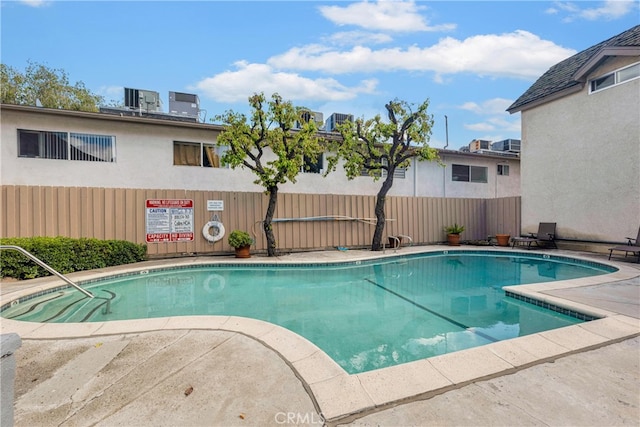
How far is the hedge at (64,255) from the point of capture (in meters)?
5.56

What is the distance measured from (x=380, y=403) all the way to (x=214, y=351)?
4.91 ft

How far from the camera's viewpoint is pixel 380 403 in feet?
6.29

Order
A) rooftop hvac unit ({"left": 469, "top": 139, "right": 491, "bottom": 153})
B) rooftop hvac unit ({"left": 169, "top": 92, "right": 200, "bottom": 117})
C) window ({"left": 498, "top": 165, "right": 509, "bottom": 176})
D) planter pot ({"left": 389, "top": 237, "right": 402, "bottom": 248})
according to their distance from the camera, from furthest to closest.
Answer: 1. rooftop hvac unit ({"left": 469, "top": 139, "right": 491, "bottom": 153})
2. window ({"left": 498, "top": 165, "right": 509, "bottom": 176})
3. rooftop hvac unit ({"left": 169, "top": 92, "right": 200, "bottom": 117})
4. planter pot ({"left": 389, "top": 237, "right": 402, "bottom": 248})

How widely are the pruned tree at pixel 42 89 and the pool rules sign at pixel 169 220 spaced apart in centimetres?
1226

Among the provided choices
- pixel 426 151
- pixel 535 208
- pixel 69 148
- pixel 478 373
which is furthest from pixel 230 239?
pixel 535 208

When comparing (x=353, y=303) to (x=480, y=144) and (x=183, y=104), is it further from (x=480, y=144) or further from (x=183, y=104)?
(x=480, y=144)

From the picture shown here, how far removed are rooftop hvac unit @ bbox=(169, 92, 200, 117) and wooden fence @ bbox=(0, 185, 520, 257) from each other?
428cm

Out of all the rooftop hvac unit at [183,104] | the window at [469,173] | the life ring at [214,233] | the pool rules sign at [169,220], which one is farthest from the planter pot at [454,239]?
the rooftop hvac unit at [183,104]

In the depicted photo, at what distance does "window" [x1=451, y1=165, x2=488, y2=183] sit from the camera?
13420 mm

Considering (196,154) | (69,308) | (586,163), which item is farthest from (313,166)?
(586,163)

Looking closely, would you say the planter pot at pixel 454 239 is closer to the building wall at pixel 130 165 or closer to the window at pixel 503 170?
the building wall at pixel 130 165

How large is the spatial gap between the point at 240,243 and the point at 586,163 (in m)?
10.4

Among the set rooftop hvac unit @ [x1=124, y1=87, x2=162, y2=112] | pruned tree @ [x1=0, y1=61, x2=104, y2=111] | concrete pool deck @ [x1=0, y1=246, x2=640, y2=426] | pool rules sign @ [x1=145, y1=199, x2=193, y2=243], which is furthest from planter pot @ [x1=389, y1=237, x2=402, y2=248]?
pruned tree @ [x1=0, y1=61, x2=104, y2=111]

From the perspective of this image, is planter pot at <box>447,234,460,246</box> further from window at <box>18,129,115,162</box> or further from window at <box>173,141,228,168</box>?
window at <box>18,129,115,162</box>
